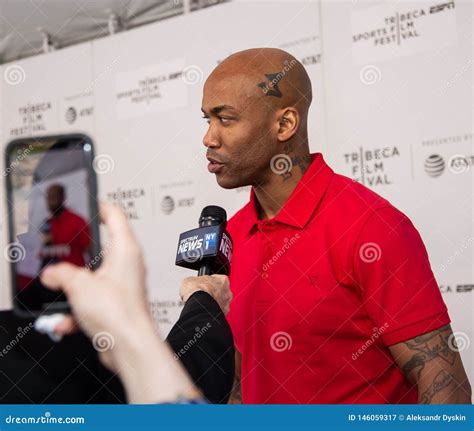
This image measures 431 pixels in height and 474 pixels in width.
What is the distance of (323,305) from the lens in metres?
1.04

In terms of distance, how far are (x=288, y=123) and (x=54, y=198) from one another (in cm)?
49

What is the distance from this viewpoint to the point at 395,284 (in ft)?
3.25

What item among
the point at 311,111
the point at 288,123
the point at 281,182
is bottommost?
the point at 281,182

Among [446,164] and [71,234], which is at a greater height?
[446,164]

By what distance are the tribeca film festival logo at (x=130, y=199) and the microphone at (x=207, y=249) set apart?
1192 millimetres

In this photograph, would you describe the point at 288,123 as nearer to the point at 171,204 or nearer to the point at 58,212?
the point at 58,212

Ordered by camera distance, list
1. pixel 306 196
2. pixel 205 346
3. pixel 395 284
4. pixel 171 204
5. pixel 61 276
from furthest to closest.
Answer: pixel 171 204 < pixel 306 196 < pixel 395 284 < pixel 205 346 < pixel 61 276

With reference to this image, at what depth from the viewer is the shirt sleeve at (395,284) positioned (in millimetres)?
988

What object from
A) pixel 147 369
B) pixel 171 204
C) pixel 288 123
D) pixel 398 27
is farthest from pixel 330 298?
pixel 171 204

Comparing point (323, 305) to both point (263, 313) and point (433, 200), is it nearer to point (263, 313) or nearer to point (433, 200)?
point (263, 313)

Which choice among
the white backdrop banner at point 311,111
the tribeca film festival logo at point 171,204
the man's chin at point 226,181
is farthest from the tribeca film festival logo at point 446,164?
the tribeca film festival logo at point 171,204

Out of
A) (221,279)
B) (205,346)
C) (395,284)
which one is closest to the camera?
(205,346)

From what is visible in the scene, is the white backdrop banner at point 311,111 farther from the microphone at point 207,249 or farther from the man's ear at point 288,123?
the microphone at point 207,249
